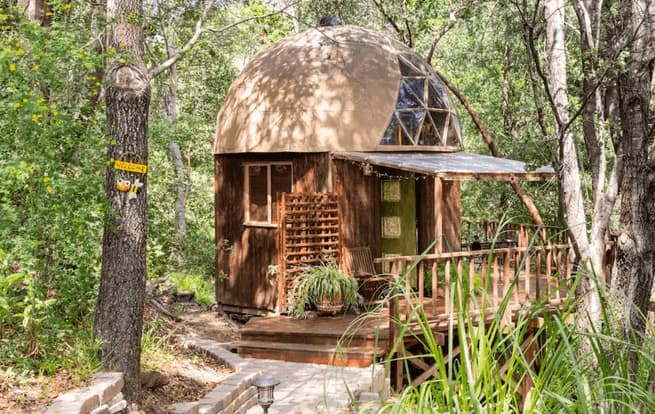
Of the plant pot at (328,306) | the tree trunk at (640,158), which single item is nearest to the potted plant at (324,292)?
the plant pot at (328,306)

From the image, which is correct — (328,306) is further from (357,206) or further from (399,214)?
(399,214)

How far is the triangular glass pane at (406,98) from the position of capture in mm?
11664

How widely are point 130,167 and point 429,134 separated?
283 inches

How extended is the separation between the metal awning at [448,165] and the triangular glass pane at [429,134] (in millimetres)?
218

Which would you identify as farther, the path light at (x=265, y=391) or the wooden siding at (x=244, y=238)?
the wooden siding at (x=244, y=238)

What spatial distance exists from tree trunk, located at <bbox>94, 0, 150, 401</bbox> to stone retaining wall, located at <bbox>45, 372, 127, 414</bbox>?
0.43 m

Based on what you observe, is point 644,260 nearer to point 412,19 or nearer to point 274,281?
point 274,281

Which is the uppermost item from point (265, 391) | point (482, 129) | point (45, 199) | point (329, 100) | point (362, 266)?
point (329, 100)

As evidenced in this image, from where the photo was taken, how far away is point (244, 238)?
11773mm

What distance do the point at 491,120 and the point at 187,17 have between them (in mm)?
10753

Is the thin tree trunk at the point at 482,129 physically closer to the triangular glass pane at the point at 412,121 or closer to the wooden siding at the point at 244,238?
the triangular glass pane at the point at 412,121

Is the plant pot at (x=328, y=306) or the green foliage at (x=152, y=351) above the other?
the plant pot at (x=328, y=306)

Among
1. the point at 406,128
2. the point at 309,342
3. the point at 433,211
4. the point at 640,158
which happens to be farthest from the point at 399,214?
the point at 640,158

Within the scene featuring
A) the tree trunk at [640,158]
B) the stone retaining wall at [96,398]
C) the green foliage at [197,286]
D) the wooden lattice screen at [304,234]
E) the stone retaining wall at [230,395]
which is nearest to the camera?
the tree trunk at [640,158]
